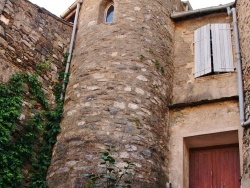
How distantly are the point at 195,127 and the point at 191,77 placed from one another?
131 centimetres

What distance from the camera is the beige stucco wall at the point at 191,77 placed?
7848 mm

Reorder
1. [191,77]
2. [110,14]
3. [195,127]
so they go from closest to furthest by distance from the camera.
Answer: [195,127] → [191,77] → [110,14]

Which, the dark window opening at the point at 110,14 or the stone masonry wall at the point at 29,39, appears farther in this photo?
the dark window opening at the point at 110,14

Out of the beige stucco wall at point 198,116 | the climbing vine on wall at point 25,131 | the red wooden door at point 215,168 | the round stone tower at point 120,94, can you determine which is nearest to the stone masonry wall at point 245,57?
the beige stucco wall at point 198,116

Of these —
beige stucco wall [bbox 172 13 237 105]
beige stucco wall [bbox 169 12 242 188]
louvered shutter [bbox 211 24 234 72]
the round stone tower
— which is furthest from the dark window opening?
louvered shutter [bbox 211 24 234 72]

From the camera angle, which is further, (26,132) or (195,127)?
(195,127)

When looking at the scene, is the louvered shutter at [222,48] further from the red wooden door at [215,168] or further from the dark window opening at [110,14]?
the dark window opening at [110,14]

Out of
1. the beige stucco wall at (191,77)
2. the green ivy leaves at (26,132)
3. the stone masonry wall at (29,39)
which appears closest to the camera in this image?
the green ivy leaves at (26,132)

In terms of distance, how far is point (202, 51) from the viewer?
28.2 feet

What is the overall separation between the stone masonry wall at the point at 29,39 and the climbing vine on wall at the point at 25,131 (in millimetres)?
309

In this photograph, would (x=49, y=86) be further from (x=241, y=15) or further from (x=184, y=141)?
(x=241, y=15)

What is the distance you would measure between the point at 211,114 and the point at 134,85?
1.60 meters

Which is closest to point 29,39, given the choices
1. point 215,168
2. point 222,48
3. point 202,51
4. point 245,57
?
point 202,51

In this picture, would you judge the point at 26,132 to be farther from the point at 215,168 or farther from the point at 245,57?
the point at 245,57
